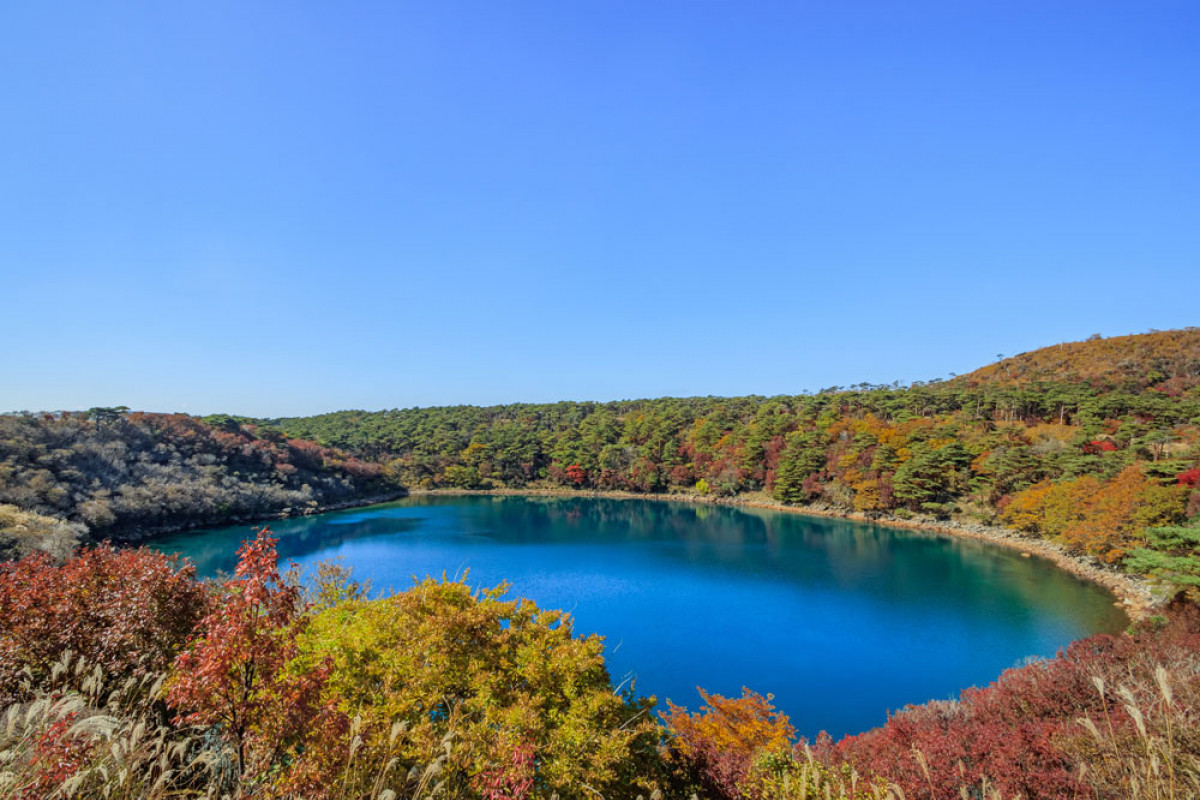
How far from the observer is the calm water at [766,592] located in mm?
17016

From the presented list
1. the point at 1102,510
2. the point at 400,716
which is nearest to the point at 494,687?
the point at 400,716

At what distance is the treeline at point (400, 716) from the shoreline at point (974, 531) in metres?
15.1

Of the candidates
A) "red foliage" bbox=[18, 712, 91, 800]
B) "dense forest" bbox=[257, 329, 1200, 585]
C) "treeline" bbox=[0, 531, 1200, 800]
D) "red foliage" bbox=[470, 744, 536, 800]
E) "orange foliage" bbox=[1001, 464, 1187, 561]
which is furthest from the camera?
"dense forest" bbox=[257, 329, 1200, 585]

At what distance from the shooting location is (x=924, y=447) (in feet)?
136

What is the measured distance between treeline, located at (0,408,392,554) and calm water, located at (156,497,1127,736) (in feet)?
10.7

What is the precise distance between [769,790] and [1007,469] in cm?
3920

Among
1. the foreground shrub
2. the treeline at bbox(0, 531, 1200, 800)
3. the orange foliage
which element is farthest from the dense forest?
the foreground shrub

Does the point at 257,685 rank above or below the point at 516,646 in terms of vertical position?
above

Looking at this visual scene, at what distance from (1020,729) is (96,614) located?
11152 millimetres

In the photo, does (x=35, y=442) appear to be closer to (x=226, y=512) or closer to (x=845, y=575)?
(x=226, y=512)

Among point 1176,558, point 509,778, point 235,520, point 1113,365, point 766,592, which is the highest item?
point 1113,365

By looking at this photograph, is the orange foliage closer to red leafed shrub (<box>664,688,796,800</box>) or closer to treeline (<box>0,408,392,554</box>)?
red leafed shrub (<box>664,688,796,800</box>)

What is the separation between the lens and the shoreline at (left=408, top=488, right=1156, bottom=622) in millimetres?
22484

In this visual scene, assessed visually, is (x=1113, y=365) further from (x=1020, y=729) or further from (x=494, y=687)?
(x=494, y=687)
